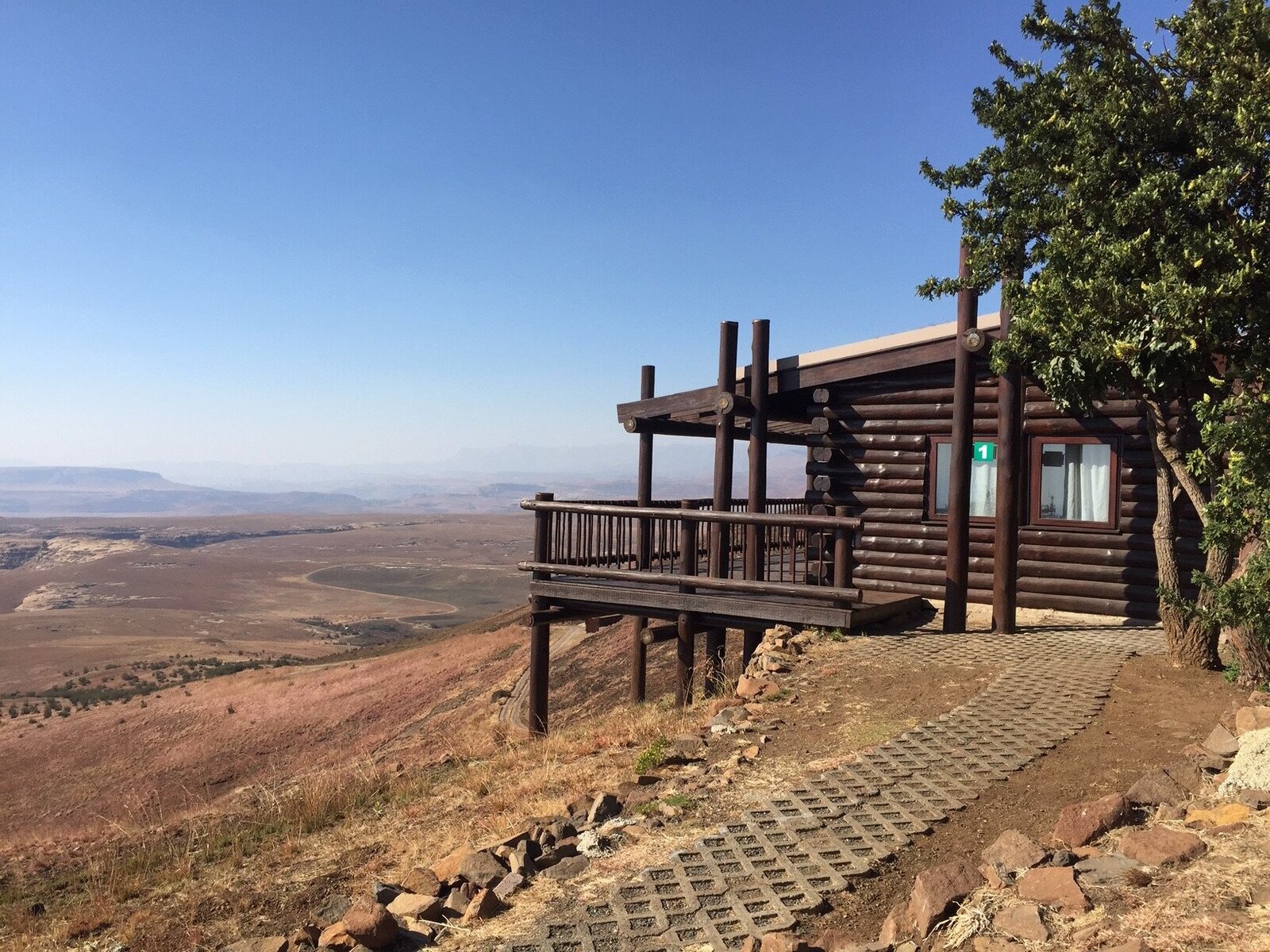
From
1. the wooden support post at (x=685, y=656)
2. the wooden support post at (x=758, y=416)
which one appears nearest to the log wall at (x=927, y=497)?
the wooden support post at (x=758, y=416)

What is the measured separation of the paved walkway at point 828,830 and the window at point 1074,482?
4.12 m

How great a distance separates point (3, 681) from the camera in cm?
4459

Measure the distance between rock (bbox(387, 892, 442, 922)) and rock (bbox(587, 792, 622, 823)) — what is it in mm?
1264

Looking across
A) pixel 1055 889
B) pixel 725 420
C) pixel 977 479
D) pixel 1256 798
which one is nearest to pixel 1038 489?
pixel 977 479

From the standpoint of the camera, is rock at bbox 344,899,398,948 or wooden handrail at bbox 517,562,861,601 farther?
wooden handrail at bbox 517,562,861,601

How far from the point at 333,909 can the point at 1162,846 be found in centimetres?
463

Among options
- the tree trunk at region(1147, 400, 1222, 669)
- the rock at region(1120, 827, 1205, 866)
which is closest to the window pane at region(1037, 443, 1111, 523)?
the tree trunk at region(1147, 400, 1222, 669)

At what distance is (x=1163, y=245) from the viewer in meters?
7.70

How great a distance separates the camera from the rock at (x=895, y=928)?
3.90m

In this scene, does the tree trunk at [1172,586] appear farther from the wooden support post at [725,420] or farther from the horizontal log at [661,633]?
the horizontal log at [661,633]

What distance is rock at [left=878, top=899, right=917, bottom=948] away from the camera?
3.90 meters

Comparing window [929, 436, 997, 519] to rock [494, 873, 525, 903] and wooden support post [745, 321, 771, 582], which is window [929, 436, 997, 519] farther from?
rock [494, 873, 525, 903]

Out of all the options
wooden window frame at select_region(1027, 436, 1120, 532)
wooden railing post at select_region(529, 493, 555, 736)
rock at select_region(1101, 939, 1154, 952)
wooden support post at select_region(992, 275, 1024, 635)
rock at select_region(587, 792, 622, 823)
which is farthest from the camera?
wooden railing post at select_region(529, 493, 555, 736)

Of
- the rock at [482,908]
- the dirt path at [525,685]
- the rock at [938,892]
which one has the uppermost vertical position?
the rock at [938,892]
